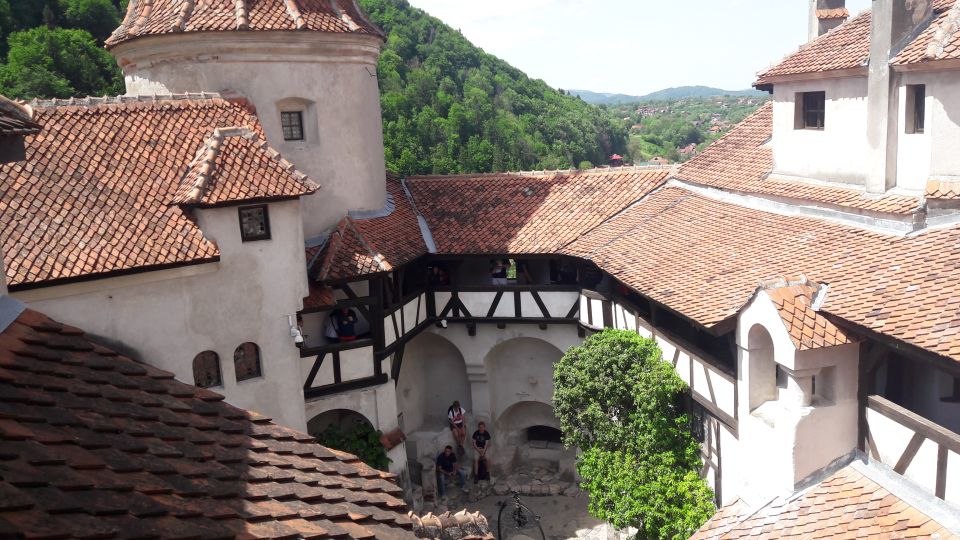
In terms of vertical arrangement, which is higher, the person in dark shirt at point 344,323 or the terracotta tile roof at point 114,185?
the terracotta tile roof at point 114,185

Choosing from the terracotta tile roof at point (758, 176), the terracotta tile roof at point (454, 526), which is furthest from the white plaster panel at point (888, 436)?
the terracotta tile roof at point (454, 526)

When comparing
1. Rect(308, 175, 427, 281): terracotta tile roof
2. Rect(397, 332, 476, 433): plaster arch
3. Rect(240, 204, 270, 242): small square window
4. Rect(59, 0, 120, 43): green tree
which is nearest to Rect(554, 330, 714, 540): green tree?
Rect(308, 175, 427, 281): terracotta tile roof

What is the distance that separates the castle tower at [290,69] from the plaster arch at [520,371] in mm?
5305

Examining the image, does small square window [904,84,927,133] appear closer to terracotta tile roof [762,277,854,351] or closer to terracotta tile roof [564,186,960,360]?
terracotta tile roof [564,186,960,360]

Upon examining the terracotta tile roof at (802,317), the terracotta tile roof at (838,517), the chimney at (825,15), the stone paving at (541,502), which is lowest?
the stone paving at (541,502)

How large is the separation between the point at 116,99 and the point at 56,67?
1120 inches

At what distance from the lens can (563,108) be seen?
7788cm

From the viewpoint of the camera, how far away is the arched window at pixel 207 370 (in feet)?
48.5

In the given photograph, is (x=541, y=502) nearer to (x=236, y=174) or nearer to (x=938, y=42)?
(x=236, y=174)

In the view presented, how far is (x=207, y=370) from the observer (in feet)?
49.1

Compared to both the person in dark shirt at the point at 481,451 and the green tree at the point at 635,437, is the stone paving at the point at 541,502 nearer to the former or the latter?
the person in dark shirt at the point at 481,451

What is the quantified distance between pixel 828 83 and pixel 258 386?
1208 cm

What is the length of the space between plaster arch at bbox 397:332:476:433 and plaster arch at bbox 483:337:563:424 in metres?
0.73

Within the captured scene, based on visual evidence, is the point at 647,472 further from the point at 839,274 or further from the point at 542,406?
the point at 542,406
